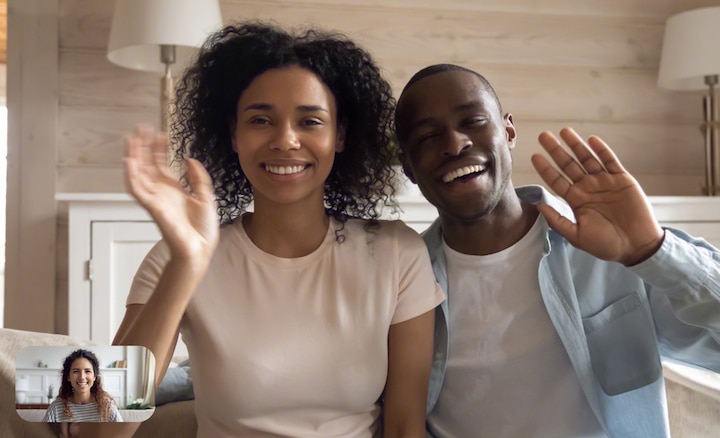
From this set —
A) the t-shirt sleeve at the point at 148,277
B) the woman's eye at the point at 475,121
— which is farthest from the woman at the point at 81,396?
the woman's eye at the point at 475,121

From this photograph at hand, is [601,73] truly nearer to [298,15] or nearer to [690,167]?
[690,167]

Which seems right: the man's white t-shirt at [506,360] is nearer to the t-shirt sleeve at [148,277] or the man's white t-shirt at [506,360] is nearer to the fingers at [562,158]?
the fingers at [562,158]

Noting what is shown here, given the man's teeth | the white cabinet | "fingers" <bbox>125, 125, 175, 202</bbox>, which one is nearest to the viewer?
"fingers" <bbox>125, 125, 175, 202</bbox>

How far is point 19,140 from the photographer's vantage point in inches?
96.4

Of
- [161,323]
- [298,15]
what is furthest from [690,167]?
[161,323]

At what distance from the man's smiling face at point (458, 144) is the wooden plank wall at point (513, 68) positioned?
1.51 meters

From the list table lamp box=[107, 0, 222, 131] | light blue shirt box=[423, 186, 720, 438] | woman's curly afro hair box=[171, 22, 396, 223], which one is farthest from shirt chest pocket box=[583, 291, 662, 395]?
table lamp box=[107, 0, 222, 131]

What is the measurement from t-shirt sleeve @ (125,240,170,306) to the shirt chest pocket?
60cm

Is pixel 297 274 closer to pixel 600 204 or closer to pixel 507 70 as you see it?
pixel 600 204

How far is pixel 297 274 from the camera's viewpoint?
3.54ft

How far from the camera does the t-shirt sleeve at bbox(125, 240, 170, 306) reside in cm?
100

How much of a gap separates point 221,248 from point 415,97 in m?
0.37

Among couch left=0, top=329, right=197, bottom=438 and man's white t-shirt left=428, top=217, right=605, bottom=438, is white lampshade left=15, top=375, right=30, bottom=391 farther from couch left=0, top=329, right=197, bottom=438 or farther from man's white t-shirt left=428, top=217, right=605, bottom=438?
man's white t-shirt left=428, top=217, right=605, bottom=438

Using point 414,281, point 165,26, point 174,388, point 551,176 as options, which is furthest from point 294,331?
point 165,26
